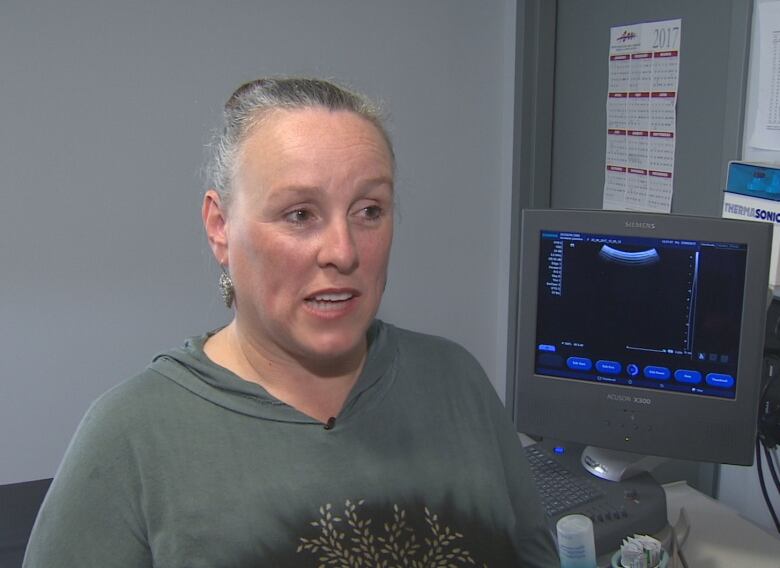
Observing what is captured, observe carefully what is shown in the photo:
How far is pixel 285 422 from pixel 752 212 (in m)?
1.04

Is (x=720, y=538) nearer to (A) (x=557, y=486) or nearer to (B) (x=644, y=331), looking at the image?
(A) (x=557, y=486)

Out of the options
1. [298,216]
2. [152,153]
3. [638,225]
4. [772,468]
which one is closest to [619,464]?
[772,468]

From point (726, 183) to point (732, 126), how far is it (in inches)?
4.9

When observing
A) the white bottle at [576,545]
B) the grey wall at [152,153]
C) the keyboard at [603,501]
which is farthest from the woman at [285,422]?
the grey wall at [152,153]

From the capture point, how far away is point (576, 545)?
1.16 meters

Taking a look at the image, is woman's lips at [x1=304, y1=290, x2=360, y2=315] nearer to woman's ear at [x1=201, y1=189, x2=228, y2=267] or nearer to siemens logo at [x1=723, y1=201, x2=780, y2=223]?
woman's ear at [x1=201, y1=189, x2=228, y2=267]

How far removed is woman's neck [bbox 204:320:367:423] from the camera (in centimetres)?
101

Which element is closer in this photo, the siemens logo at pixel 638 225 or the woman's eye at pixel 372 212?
the woman's eye at pixel 372 212

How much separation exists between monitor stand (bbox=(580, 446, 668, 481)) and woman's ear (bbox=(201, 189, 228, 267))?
33.8 inches

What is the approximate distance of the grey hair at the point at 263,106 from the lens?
96 centimetres

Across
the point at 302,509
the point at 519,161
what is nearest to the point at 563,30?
the point at 519,161

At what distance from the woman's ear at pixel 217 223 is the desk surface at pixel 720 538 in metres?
0.97

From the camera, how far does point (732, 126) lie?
1.65m

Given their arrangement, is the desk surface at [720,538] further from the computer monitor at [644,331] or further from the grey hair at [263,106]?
the grey hair at [263,106]
